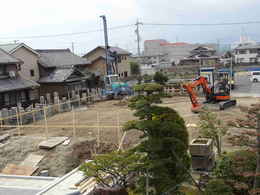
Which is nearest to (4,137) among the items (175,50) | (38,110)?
(38,110)

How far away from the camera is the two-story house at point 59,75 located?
28.7 meters

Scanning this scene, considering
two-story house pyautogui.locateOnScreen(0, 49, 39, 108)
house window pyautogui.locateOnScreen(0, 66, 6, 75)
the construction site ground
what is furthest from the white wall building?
the construction site ground

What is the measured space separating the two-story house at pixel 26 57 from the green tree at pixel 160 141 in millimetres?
24423

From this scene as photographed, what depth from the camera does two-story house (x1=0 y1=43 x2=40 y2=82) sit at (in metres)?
28.4

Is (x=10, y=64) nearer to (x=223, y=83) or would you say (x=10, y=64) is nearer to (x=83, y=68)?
(x=83, y=68)

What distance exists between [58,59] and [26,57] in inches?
171

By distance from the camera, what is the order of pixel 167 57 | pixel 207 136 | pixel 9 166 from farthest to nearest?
pixel 167 57 → pixel 9 166 → pixel 207 136

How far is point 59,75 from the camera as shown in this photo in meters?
29.2

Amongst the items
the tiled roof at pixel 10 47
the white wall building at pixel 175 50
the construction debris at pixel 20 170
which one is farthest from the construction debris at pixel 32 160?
the white wall building at pixel 175 50

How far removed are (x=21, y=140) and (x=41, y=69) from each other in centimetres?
1702

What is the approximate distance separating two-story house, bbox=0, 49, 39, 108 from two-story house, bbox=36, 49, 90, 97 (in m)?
3.02

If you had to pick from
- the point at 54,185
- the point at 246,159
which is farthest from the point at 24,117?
the point at 246,159

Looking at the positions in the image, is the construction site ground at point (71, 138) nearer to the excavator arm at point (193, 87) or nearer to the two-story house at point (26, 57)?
the excavator arm at point (193, 87)

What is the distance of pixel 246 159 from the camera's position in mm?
6176
